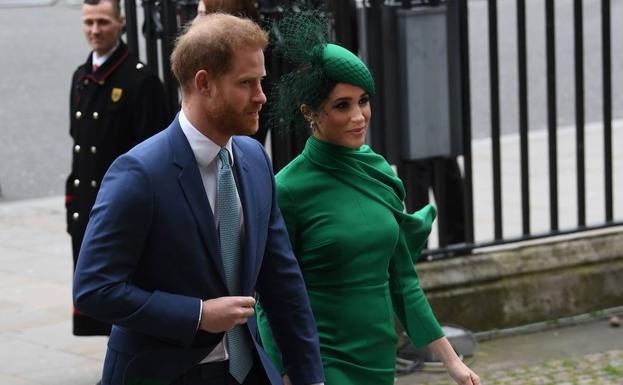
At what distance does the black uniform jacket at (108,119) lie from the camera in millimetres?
6234

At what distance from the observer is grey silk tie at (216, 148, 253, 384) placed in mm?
3232

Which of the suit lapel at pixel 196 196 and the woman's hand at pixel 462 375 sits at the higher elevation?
the suit lapel at pixel 196 196

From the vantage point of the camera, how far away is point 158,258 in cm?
313

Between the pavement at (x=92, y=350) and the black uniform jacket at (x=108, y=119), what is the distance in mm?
746

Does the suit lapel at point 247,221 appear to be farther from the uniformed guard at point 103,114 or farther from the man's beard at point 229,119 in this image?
the uniformed guard at point 103,114

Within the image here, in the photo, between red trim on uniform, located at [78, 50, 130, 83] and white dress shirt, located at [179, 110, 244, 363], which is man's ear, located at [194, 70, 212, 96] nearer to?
white dress shirt, located at [179, 110, 244, 363]

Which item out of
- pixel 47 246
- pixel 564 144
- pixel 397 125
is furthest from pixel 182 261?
pixel 564 144

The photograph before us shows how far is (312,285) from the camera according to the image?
3.89m

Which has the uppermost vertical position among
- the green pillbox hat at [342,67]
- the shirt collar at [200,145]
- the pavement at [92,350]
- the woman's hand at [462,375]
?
the green pillbox hat at [342,67]

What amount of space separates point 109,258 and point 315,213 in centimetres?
96

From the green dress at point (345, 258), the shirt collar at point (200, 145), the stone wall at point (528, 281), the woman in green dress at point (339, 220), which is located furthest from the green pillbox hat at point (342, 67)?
the stone wall at point (528, 281)

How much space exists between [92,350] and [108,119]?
1.32m

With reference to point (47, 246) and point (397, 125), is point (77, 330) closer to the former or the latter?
point (397, 125)

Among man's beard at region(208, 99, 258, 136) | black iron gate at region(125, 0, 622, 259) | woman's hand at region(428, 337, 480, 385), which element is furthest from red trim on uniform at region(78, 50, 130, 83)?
man's beard at region(208, 99, 258, 136)
